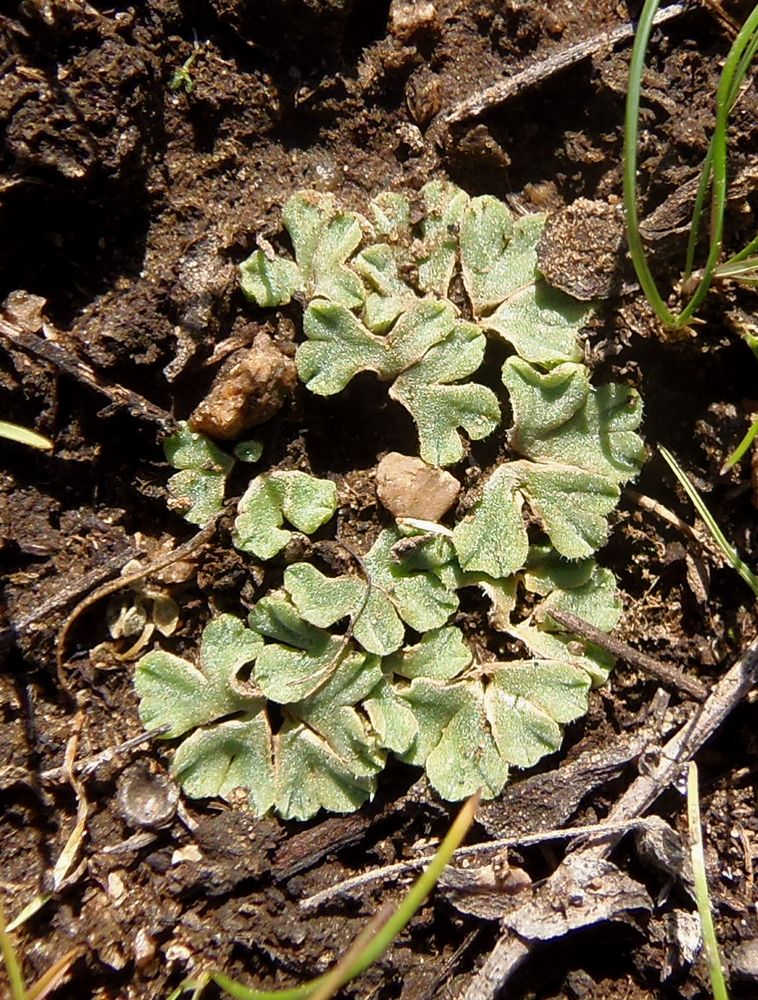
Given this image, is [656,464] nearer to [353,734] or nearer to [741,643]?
[741,643]

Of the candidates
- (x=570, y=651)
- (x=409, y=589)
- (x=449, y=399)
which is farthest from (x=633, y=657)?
(x=449, y=399)

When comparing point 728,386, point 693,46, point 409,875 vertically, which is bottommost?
point 409,875

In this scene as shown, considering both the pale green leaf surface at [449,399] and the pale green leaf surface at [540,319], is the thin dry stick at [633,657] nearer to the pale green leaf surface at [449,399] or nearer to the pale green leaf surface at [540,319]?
the pale green leaf surface at [449,399]

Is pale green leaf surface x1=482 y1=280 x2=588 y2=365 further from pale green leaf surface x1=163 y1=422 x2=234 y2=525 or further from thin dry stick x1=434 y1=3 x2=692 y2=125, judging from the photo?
pale green leaf surface x1=163 y1=422 x2=234 y2=525

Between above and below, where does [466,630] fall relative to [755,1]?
below

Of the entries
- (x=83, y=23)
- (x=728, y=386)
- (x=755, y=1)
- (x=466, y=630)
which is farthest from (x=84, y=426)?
(x=755, y=1)

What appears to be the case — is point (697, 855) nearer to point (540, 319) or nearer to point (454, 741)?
point (454, 741)

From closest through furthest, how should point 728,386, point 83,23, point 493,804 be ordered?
point 83,23 → point 493,804 → point 728,386

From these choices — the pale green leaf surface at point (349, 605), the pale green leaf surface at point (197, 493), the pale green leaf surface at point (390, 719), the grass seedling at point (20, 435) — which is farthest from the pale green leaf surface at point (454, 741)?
the grass seedling at point (20, 435)
